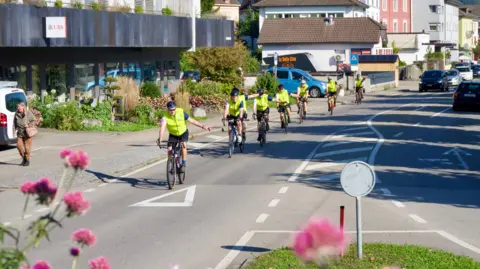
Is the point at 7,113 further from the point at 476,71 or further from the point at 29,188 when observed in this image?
the point at 476,71

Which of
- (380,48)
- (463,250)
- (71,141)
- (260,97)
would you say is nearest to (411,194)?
(463,250)

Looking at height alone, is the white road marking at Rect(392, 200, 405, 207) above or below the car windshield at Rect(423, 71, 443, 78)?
below

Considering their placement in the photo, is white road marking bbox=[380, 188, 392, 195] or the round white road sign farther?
white road marking bbox=[380, 188, 392, 195]

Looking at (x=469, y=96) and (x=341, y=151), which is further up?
(x=469, y=96)

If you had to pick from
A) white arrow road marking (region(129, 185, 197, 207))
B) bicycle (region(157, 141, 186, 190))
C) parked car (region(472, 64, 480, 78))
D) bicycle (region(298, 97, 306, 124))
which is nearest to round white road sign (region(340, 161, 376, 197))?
white arrow road marking (region(129, 185, 197, 207))

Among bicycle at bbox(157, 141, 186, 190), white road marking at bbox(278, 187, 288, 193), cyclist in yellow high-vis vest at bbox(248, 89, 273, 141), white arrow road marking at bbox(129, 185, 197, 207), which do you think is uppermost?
cyclist in yellow high-vis vest at bbox(248, 89, 273, 141)

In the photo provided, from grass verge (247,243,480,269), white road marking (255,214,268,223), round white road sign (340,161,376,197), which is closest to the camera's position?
grass verge (247,243,480,269)

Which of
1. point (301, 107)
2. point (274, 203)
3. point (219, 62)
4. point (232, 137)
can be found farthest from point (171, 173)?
point (219, 62)

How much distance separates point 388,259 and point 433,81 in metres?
55.5

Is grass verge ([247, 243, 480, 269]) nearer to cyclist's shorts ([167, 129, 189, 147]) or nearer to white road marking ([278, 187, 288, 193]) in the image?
white road marking ([278, 187, 288, 193])

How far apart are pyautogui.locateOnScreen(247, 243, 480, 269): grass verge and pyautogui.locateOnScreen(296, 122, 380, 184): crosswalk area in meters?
7.60

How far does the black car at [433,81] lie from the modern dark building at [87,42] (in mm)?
25884

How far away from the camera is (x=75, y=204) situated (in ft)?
11.6

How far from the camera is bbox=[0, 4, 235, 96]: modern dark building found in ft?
89.5
